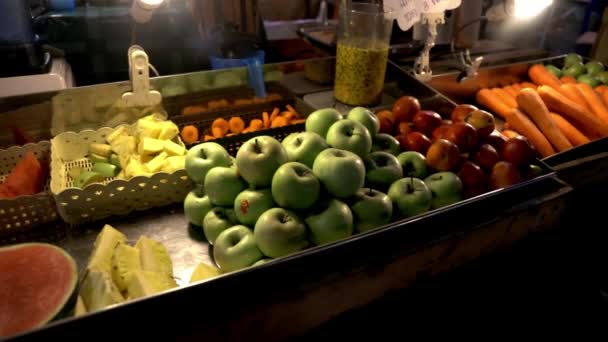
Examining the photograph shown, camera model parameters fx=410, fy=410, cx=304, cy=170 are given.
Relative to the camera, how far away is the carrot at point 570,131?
2160 millimetres

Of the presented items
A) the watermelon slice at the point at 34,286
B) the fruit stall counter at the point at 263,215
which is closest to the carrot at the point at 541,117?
the fruit stall counter at the point at 263,215

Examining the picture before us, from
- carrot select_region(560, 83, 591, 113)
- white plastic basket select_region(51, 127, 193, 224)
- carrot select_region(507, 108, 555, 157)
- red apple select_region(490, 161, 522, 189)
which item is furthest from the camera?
carrot select_region(560, 83, 591, 113)

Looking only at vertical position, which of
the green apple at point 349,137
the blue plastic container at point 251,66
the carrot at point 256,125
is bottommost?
the carrot at point 256,125

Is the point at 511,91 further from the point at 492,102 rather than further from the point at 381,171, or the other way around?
the point at 381,171

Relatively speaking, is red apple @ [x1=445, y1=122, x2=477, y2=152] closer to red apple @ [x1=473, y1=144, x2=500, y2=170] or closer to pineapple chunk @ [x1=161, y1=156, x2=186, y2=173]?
red apple @ [x1=473, y1=144, x2=500, y2=170]

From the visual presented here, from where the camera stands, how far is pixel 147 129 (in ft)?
5.35

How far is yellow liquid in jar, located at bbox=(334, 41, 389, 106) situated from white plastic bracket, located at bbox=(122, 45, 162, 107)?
88cm

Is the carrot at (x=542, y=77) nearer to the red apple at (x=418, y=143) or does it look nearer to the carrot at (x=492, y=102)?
the carrot at (x=492, y=102)

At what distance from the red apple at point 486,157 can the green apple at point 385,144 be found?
12.4 inches

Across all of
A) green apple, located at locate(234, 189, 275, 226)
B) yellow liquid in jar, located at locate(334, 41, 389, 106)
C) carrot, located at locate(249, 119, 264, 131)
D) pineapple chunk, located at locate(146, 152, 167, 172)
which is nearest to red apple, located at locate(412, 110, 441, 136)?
yellow liquid in jar, located at locate(334, 41, 389, 106)

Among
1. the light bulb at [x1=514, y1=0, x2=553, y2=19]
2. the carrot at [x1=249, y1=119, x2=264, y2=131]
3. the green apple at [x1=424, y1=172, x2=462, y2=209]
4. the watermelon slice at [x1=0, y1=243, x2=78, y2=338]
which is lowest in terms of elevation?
the watermelon slice at [x1=0, y1=243, x2=78, y2=338]

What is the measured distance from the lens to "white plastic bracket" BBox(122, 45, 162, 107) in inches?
65.9

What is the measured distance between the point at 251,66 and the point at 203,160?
802 mm

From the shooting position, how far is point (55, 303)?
106 cm
